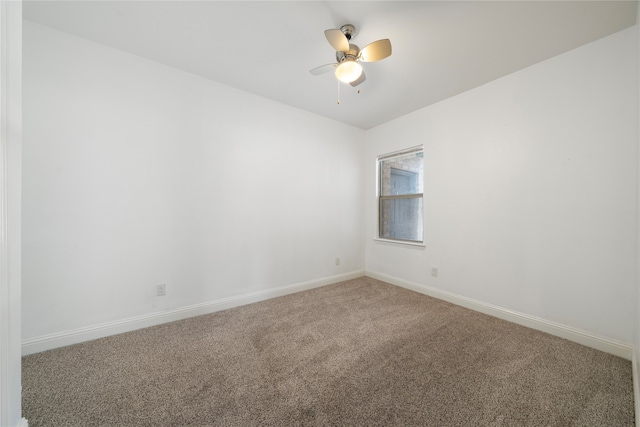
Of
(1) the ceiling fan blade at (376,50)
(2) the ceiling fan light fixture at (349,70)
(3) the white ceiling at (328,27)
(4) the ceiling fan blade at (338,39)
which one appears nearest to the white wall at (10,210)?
(3) the white ceiling at (328,27)

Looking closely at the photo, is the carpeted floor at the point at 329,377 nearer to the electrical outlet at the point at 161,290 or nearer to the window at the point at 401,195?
the electrical outlet at the point at 161,290

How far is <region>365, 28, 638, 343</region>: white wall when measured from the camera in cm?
182

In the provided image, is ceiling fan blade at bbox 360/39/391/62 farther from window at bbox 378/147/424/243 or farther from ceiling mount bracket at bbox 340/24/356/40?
window at bbox 378/147/424/243

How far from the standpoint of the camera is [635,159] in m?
1.75

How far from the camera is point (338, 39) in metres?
1.69

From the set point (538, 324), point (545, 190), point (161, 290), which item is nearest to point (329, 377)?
point (161, 290)

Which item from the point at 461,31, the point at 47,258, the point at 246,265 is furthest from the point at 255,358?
the point at 461,31

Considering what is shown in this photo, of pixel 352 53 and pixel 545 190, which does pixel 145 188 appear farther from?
pixel 545 190

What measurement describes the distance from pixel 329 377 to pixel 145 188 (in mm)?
2295

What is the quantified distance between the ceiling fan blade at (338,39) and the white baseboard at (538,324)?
9.50ft

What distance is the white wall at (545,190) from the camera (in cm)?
182

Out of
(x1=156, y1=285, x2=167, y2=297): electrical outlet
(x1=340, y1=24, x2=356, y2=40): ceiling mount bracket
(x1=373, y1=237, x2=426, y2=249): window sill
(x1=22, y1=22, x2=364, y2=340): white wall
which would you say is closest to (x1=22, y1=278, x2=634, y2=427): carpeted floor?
(x1=156, y1=285, x2=167, y2=297): electrical outlet

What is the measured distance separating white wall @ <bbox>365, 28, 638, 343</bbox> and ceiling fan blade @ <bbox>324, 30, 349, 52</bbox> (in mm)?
1802

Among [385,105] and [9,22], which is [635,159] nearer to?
[385,105]
